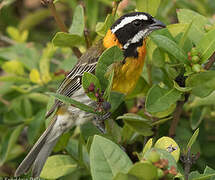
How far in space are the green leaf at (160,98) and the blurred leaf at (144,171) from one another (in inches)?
33.0

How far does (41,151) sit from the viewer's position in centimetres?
297

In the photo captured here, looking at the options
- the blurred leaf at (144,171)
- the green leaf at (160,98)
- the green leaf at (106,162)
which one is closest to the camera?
the blurred leaf at (144,171)

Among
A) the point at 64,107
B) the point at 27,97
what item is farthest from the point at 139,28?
the point at 27,97

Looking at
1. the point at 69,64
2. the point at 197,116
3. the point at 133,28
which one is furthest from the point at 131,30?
the point at 197,116

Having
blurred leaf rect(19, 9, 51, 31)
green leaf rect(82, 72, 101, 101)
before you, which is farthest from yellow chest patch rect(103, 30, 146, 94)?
blurred leaf rect(19, 9, 51, 31)

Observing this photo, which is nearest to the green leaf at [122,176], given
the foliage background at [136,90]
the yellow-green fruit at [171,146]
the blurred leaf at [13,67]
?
the yellow-green fruit at [171,146]

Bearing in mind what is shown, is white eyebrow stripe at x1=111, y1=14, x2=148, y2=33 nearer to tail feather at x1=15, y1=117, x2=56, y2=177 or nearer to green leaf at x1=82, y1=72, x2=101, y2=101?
green leaf at x1=82, y1=72, x2=101, y2=101

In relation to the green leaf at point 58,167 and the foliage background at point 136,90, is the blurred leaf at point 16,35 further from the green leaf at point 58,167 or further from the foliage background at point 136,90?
the green leaf at point 58,167

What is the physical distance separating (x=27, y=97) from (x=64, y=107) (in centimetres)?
35

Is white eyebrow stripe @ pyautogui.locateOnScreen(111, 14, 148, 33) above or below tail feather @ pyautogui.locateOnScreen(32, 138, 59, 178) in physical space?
above

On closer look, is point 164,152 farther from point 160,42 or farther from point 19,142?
point 19,142

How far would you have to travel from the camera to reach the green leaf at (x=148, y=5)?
2.54 meters

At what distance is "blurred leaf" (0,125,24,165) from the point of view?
3114 millimetres

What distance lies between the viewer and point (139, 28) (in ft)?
9.72
